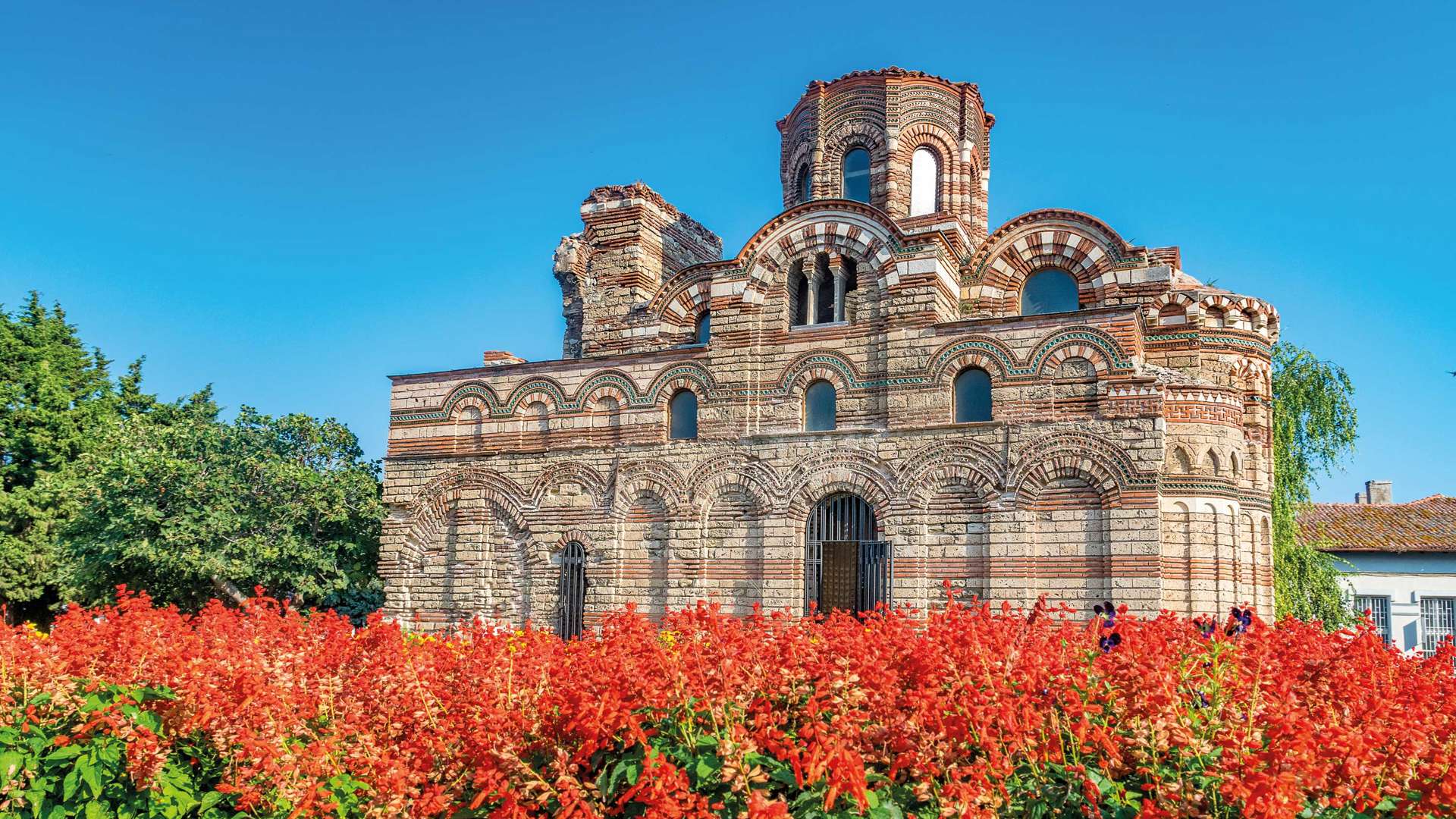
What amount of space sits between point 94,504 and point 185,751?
50.6ft

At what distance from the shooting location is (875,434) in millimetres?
14875

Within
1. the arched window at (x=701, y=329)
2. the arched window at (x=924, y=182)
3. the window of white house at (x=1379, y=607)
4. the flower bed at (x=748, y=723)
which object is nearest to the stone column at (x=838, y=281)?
the arched window at (x=701, y=329)

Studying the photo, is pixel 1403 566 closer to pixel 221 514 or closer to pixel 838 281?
pixel 838 281

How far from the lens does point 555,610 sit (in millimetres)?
16406

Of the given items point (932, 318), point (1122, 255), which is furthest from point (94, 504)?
point (1122, 255)

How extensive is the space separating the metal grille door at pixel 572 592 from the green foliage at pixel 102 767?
415 inches

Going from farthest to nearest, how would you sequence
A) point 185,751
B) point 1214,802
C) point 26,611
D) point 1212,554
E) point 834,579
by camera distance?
point 26,611
point 834,579
point 1212,554
point 185,751
point 1214,802

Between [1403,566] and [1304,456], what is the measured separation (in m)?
3.35

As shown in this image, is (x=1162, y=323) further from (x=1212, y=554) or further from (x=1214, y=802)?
(x=1214, y=802)

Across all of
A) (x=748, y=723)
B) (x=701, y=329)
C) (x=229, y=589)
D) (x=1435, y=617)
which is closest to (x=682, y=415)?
(x=701, y=329)

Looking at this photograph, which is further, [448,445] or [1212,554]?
[448,445]

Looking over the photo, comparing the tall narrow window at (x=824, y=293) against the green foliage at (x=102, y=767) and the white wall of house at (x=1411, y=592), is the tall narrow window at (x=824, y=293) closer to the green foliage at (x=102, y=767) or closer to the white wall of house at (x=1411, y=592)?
the green foliage at (x=102, y=767)

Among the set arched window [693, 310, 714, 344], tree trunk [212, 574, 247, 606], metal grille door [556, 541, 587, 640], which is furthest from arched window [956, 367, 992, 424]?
tree trunk [212, 574, 247, 606]

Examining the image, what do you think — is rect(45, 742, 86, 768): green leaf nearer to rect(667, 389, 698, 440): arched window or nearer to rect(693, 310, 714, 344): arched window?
rect(667, 389, 698, 440): arched window
